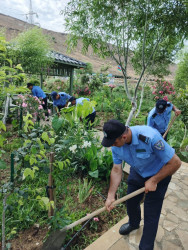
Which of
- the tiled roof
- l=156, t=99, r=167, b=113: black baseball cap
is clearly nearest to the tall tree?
l=156, t=99, r=167, b=113: black baseball cap

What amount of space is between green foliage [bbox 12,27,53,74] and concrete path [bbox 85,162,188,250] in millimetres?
5026

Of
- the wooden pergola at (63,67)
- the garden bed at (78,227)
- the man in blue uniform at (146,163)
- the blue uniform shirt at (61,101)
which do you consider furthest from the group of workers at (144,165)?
the wooden pergola at (63,67)

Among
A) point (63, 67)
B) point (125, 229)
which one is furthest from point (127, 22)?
point (63, 67)

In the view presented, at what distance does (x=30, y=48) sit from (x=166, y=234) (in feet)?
17.9

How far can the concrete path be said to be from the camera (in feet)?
6.72

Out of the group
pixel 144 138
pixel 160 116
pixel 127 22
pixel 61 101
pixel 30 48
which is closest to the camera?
pixel 144 138

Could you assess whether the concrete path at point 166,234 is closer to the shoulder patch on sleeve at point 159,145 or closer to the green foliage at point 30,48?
the shoulder patch on sleeve at point 159,145

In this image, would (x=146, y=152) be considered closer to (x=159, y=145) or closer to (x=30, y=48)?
(x=159, y=145)

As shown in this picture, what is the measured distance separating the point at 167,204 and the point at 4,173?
2841mm

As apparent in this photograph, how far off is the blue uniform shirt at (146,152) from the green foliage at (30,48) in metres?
4.67

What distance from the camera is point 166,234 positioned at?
2.26 m

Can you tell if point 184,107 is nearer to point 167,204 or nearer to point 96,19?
point 167,204

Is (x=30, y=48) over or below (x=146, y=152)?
over

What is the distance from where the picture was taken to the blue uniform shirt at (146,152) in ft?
5.25
